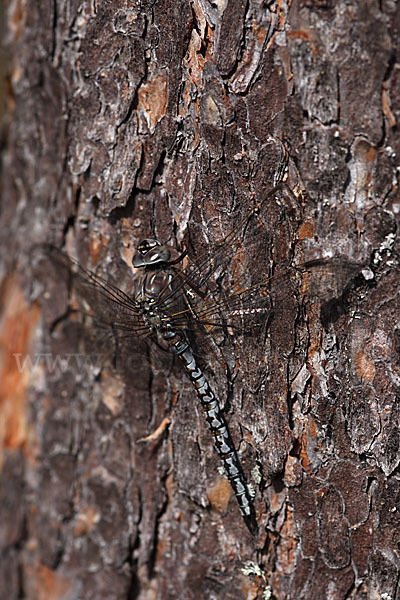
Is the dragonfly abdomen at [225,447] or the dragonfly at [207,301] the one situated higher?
the dragonfly at [207,301]

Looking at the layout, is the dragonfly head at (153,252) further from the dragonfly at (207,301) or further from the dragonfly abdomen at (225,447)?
the dragonfly abdomen at (225,447)

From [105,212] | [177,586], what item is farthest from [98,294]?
[177,586]

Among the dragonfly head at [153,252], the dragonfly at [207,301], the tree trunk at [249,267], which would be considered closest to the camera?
the tree trunk at [249,267]

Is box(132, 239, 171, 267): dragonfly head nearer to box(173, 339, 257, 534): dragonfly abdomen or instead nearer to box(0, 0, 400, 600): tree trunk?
box(0, 0, 400, 600): tree trunk

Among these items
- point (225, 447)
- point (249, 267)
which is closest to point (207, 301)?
point (249, 267)

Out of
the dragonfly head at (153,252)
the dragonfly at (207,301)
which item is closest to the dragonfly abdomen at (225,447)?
the dragonfly at (207,301)

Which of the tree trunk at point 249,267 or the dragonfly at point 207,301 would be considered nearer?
the tree trunk at point 249,267

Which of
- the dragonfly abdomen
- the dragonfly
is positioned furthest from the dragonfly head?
the dragonfly abdomen

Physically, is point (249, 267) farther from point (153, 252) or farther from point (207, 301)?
point (153, 252)
